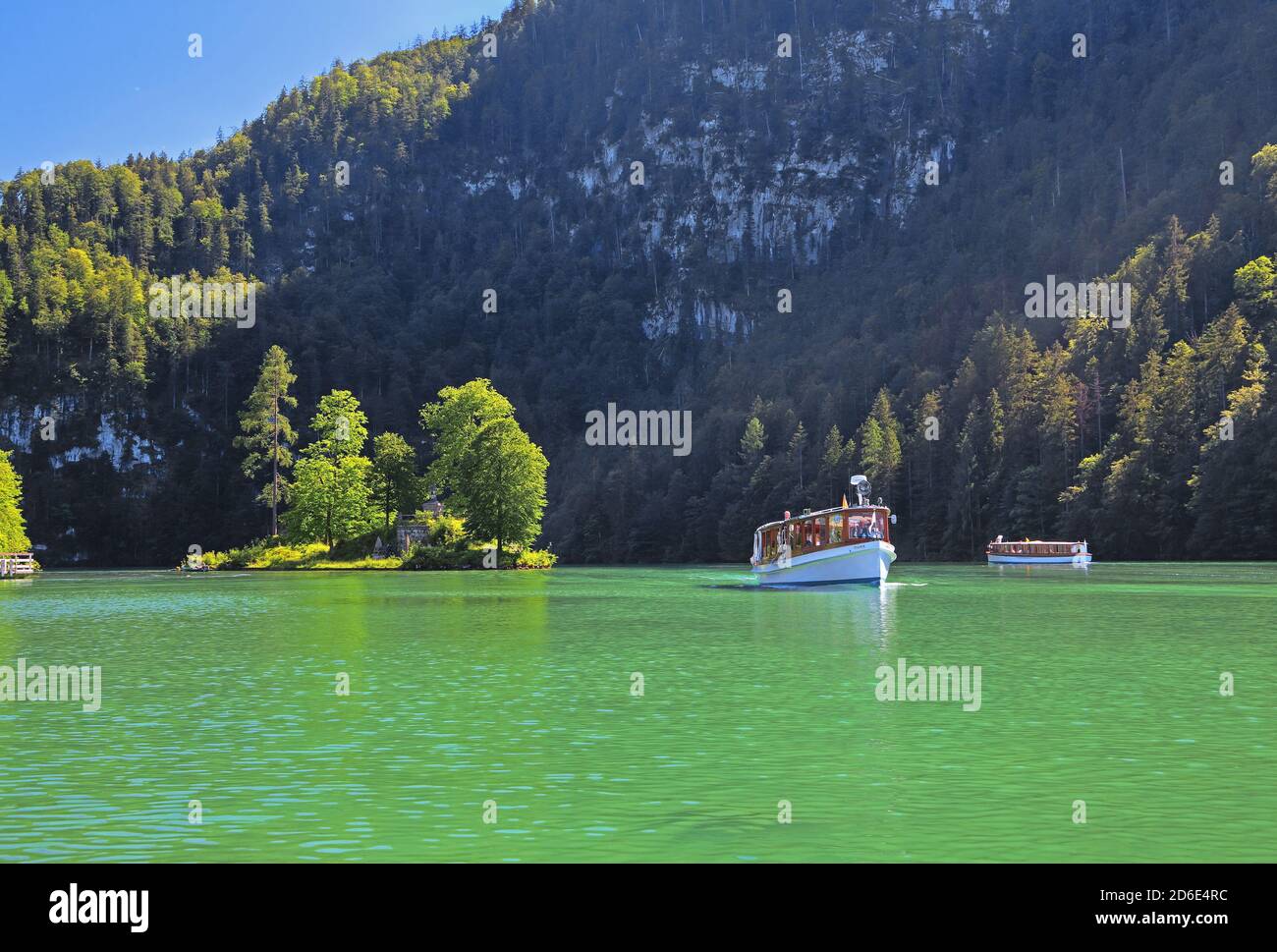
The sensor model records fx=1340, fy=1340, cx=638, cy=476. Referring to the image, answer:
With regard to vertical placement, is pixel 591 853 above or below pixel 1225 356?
below

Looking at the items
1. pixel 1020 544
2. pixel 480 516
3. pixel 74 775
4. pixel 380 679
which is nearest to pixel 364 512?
pixel 480 516

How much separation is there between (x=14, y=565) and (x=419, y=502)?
41463 mm

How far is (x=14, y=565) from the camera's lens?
136m

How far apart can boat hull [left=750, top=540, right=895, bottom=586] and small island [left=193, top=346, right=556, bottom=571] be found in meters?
47.2

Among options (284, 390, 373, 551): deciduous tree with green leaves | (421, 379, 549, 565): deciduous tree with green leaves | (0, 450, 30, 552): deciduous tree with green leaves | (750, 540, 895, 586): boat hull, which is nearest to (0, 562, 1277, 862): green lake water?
(750, 540, 895, 586): boat hull

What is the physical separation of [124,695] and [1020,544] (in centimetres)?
12252

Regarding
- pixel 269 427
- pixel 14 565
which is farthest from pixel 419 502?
pixel 14 565

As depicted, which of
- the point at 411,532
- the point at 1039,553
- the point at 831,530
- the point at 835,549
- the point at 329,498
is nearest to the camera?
the point at 835,549

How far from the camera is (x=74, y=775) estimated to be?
21.6 meters

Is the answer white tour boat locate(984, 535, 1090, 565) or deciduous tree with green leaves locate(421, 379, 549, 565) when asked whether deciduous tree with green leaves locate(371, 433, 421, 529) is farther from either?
white tour boat locate(984, 535, 1090, 565)

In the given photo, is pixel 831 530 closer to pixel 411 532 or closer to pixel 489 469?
pixel 489 469
